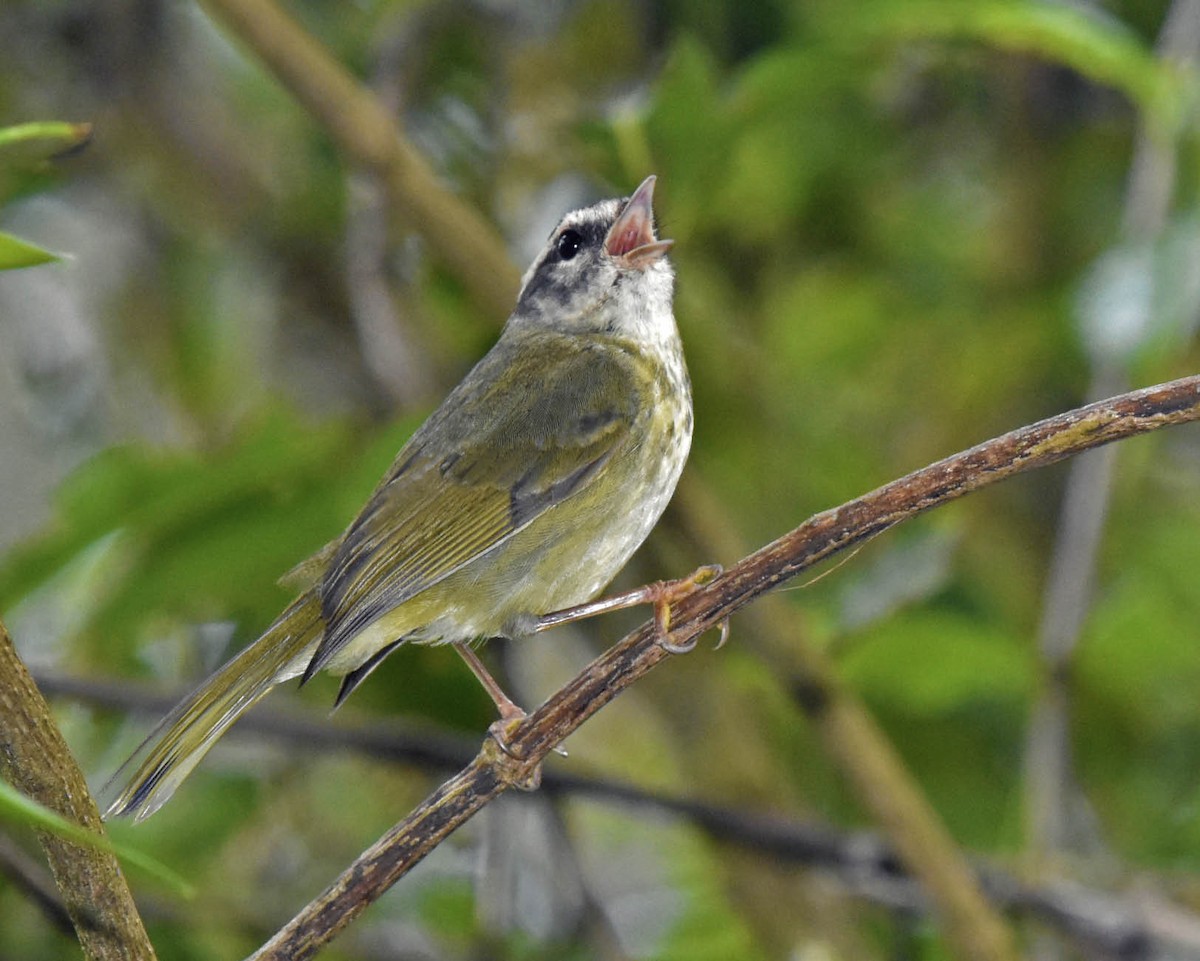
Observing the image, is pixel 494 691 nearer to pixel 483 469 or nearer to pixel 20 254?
pixel 483 469

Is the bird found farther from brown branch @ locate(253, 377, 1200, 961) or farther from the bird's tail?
brown branch @ locate(253, 377, 1200, 961)

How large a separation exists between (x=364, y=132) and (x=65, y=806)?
1.56m

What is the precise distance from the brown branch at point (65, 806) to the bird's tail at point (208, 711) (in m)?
0.60

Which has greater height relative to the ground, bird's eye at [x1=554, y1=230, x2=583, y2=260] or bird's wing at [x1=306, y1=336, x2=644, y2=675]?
bird's eye at [x1=554, y1=230, x2=583, y2=260]

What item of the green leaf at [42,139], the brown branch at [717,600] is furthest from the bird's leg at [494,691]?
the green leaf at [42,139]

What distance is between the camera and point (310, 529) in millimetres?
2836

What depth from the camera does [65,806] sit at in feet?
4.42

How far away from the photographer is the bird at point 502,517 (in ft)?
7.59

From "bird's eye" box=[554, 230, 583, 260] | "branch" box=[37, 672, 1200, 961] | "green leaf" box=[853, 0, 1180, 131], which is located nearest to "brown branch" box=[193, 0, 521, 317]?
"bird's eye" box=[554, 230, 583, 260]

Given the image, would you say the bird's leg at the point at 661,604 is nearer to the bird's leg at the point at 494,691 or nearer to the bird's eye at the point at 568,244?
the bird's leg at the point at 494,691

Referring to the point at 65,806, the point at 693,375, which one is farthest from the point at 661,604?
the point at 693,375

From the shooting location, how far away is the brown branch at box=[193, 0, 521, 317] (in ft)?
→ 8.34

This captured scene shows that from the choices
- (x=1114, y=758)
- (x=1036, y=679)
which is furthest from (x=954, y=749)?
(x=1036, y=679)

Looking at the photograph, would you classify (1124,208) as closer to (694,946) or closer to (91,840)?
(694,946)
